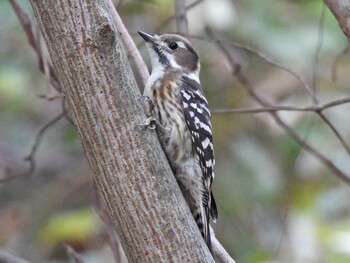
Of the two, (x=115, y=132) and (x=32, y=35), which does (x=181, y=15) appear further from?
(x=115, y=132)

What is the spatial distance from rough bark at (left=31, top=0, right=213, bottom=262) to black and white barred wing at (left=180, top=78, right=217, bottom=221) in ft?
3.11

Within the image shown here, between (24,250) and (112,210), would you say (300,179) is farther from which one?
(112,210)

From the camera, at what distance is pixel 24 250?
16.6ft

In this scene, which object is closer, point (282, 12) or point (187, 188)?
point (187, 188)

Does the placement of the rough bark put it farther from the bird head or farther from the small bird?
the bird head

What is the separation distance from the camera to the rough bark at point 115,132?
7.83ft

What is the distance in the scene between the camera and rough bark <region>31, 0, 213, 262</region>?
2.39 m

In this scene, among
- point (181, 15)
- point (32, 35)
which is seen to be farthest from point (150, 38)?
point (32, 35)

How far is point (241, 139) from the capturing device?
510 centimetres

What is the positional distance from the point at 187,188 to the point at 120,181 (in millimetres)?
1017

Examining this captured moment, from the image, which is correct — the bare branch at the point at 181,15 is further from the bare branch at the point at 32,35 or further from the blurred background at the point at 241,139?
the bare branch at the point at 32,35

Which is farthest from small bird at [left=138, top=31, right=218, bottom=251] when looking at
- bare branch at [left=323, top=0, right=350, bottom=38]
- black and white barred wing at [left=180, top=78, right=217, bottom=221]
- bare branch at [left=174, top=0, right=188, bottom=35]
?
bare branch at [left=323, top=0, right=350, bottom=38]

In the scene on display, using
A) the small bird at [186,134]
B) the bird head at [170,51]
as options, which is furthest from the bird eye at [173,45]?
the small bird at [186,134]

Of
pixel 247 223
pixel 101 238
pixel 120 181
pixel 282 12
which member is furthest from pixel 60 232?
pixel 120 181
